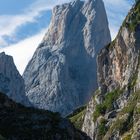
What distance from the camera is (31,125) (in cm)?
5962

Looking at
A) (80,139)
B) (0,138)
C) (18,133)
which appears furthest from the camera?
(80,139)

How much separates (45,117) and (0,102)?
18.4 feet

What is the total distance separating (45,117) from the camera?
61.9 m

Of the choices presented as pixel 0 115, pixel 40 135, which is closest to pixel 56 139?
pixel 40 135

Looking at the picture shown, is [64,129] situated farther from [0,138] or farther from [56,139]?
[0,138]

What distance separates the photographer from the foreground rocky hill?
5769 centimetres

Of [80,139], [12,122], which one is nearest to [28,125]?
[12,122]

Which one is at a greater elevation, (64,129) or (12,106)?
(12,106)

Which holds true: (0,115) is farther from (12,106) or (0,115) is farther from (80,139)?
(80,139)

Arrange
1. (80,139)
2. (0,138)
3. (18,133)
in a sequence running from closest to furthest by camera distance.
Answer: (0,138) < (18,133) < (80,139)

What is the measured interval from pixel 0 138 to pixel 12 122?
30.7 feet

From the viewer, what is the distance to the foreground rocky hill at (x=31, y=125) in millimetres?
57688

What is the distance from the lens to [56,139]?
193 ft

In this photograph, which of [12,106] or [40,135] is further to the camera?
[12,106]
